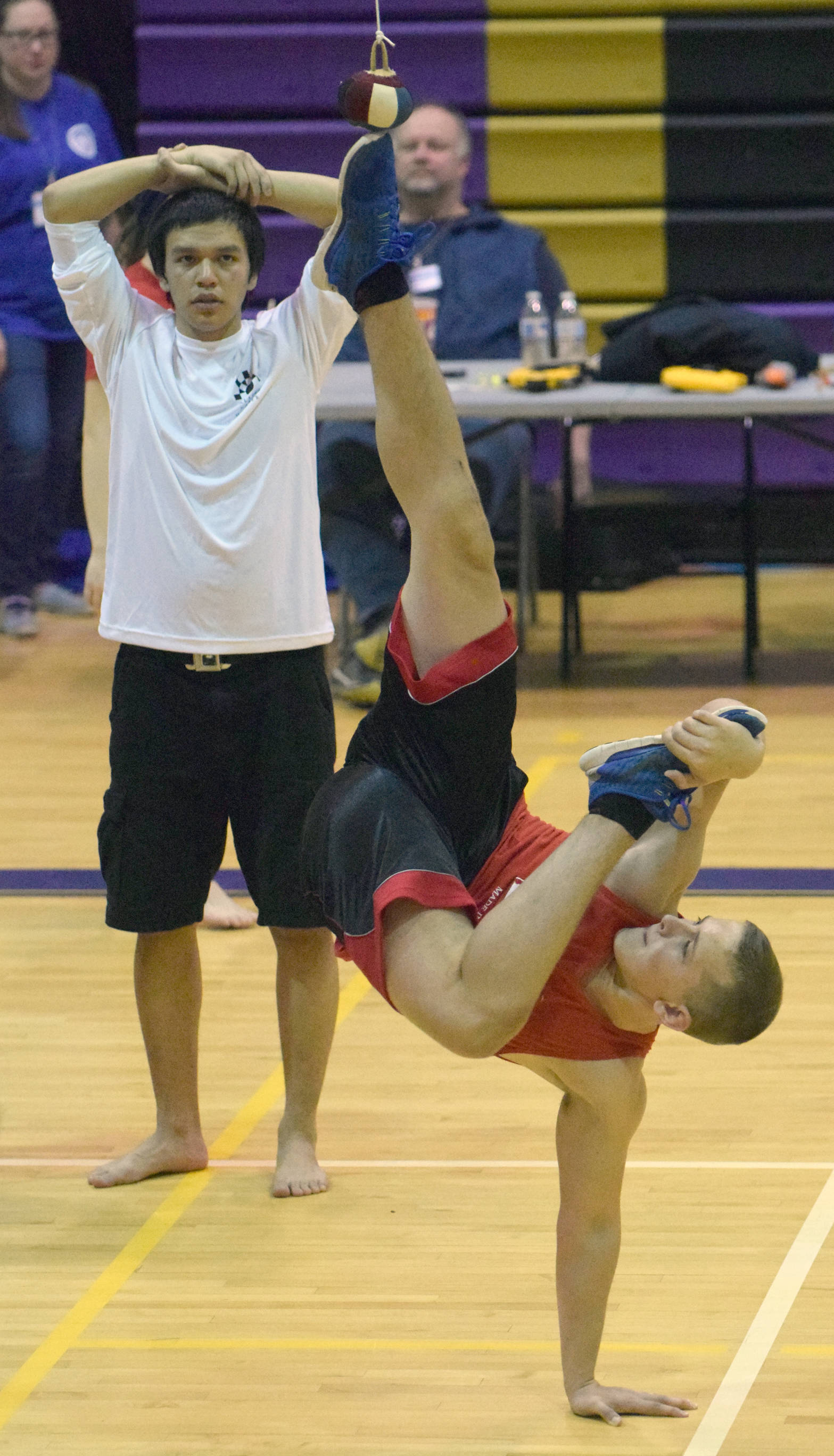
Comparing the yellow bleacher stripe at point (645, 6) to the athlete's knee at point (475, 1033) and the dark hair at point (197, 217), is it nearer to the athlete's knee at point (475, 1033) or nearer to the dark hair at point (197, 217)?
the dark hair at point (197, 217)

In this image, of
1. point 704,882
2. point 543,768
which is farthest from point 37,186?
point 704,882

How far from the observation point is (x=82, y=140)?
25.9 ft

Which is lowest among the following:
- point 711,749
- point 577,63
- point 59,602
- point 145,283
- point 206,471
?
point 59,602

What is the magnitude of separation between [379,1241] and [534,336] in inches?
175

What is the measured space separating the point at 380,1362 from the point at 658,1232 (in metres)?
0.57

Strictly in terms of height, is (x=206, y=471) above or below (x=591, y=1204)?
above

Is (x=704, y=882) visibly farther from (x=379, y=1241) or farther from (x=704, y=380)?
(x=704, y=380)

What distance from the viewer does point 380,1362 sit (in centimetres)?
280

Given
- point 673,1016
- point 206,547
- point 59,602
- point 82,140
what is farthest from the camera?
point 59,602

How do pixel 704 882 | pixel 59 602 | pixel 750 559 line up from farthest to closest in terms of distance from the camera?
pixel 59 602, pixel 750 559, pixel 704 882

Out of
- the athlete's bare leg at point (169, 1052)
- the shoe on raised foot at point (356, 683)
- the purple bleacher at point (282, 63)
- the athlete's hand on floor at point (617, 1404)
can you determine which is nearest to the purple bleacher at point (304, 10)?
the purple bleacher at point (282, 63)

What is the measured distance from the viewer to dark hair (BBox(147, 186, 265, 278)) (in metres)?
3.21

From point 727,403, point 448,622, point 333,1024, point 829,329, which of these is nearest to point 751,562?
point 727,403

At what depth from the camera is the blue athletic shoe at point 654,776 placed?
2.40 meters
